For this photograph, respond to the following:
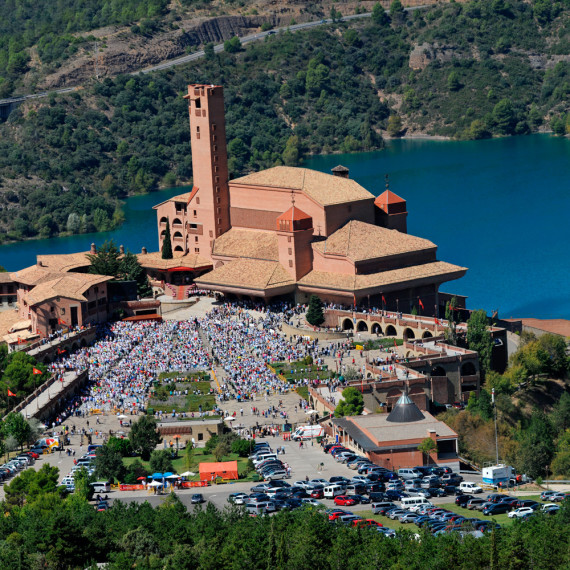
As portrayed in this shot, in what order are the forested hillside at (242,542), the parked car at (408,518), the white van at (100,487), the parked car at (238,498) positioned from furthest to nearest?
the white van at (100,487) → the parked car at (238,498) → the parked car at (408,518) → the forested hillside at (242,542)

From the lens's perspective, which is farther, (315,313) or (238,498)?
(315,313)

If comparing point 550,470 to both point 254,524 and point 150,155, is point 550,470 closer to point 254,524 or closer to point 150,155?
point 254,524

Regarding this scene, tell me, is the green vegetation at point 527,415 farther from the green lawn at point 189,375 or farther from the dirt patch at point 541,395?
the green lawn at point 189,375

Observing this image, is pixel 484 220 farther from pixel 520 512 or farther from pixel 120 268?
pixel 520 512

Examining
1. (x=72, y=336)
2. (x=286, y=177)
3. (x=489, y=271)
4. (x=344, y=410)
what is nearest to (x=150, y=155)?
(x=489, y=271)

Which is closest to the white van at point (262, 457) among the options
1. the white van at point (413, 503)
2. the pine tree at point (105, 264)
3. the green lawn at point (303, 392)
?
the white van at point (413, 503)

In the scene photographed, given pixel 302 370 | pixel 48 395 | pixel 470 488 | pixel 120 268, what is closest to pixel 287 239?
pixel 120 268

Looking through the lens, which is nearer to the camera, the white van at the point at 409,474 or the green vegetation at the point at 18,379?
the white van at the point at 409,474

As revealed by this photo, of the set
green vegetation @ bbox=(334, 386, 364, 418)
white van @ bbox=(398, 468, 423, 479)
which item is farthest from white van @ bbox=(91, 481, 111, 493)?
green vegetation @ bbox=(334, 386, 364, 418)

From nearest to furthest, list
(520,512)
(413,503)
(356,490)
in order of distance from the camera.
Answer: (520,512), (413,503), (356,490)
